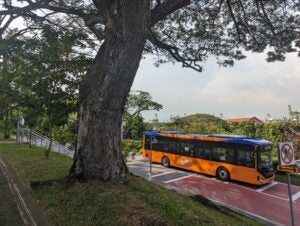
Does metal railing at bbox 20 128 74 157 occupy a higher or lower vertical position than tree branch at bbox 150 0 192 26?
lower

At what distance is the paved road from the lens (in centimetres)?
997

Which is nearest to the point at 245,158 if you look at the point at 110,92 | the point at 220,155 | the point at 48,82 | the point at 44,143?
the point at 220,155

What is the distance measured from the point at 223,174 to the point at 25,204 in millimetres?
11726

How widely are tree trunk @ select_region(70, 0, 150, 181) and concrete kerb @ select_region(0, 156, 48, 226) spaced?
1.00 meters

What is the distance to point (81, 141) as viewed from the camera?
5723 millimetres

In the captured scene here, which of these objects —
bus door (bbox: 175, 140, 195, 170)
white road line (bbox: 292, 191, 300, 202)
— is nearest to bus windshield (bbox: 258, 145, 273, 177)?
white road line (bbox: 292, 191, 300, 202)

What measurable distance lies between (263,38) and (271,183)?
921 centimetres

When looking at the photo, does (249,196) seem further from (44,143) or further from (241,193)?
(44,143)

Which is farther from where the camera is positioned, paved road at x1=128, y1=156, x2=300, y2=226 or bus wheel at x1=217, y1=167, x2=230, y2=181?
bus wheel at x1=217, y1=167, x2=230, y2=181

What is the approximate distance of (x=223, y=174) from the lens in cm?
1512

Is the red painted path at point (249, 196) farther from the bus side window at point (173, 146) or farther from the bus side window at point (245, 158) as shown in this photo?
the bus side window at point (173, 146)

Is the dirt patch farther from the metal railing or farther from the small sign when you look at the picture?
the metal railing

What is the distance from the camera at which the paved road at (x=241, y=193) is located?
9968mm

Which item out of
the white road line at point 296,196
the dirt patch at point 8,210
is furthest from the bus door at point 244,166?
the dirt patch at point 8,210
